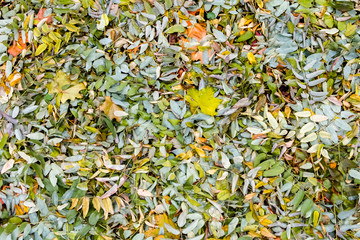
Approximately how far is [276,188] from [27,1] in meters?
1.50

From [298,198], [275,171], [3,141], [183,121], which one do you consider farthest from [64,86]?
[298,198]

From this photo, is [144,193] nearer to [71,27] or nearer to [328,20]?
[71,27]

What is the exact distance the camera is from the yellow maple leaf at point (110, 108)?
4.52ft

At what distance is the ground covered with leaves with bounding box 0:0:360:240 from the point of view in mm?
1322

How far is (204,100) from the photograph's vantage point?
137 cm

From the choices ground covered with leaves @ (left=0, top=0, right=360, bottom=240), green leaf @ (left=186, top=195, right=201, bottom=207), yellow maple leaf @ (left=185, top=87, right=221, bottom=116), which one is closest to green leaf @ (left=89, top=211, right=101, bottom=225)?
ground covered with leaves @ (left=0, top=0, right=360, bottom=240)

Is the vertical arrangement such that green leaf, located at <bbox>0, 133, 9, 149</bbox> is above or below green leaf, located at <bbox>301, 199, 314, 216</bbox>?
above

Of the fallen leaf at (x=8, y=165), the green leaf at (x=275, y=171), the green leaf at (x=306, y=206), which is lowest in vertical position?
the green leaf at (x=306, y=206)

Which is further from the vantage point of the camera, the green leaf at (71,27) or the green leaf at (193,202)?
the green leaf at (71,27)

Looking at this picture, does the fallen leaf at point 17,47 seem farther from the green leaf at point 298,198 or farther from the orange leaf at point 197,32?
the green leaf at point 298,198

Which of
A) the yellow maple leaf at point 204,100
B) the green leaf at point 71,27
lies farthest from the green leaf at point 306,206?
the green leaf at point 71,27

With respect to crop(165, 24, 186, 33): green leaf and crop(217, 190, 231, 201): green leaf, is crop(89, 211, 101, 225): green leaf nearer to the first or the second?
crop(217, 190, 231, 201): green leaf

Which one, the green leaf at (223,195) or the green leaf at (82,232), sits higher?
the green leaf at (223,195)

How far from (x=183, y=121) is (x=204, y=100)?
0.45 feet
